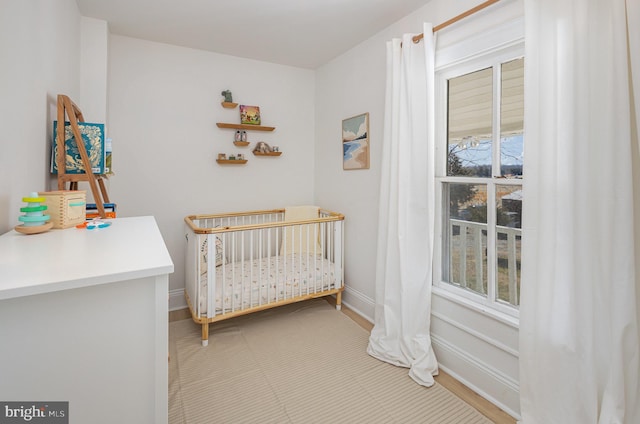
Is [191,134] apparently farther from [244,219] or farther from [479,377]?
[479,377]

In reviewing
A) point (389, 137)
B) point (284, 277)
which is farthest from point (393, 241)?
point (284, 277)

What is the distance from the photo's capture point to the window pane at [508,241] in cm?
175

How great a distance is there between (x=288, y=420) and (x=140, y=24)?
2.93m

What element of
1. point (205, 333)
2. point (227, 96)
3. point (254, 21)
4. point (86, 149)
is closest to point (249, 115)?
point (227, 96)

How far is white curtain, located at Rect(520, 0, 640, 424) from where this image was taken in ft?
3.84

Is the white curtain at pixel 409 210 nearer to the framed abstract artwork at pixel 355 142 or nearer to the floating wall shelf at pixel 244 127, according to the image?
the framed abstract artwork at pixel 355 142

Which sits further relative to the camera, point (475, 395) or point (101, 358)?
point (475, 395)

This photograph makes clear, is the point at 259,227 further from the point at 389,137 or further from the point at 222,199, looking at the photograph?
the point at 389,137

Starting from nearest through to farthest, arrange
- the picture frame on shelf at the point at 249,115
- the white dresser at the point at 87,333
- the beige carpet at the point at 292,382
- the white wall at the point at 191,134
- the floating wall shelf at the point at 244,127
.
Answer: the white dresser at the point at 87,333, the beige carpet at the point at 292,382, the white wall at the point at 191,134, the floating wall shelf at the point at 244,127, the picture frame on shelf at the point at 249,115

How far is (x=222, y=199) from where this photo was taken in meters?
3.11

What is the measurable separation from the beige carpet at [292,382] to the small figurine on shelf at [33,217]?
3.80 ft

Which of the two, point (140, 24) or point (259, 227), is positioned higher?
point (140, 24)

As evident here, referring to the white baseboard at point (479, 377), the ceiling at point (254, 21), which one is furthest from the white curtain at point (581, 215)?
the ceiling at point (254, 21)

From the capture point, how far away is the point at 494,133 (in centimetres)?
182
